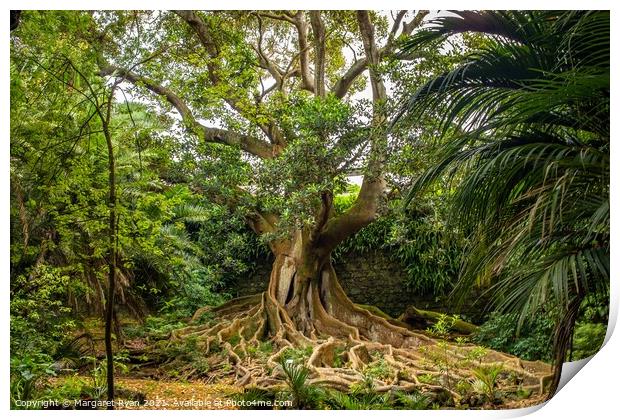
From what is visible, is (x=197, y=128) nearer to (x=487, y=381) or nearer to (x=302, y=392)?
(x=302, y=392)

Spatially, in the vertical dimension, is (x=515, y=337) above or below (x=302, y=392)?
above

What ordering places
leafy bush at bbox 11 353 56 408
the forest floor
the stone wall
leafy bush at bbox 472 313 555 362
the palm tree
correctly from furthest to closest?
the stone wall < leafy bush at bbox 472 313 555 362 < the forest floor < leafy bush at bbox 11 353 56 408 < the palm tree

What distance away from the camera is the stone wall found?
424cm

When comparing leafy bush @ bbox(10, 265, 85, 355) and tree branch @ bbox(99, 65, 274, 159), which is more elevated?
tree branch @ bbox(99, 65, 274, 159)

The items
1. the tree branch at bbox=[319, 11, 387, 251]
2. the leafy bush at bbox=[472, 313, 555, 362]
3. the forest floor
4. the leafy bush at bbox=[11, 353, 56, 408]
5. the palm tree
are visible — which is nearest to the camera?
the palm tree

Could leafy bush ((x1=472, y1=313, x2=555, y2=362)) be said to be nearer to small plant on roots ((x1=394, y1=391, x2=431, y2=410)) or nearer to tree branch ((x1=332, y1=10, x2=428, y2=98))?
small plant on roots ((x1=394, y1=391, x2=431, y2=410))

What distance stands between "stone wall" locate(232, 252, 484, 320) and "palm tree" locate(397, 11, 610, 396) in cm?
65

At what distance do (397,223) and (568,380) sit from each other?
5.06 feet

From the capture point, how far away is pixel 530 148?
130 inches

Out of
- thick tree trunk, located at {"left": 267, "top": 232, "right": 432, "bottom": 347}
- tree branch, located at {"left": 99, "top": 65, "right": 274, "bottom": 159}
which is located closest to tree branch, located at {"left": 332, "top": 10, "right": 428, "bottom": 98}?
tree branch, located at {"left": 99, "top": 65, "right": 274, "bottom": 159}

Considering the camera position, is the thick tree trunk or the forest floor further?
the thick tree trunk

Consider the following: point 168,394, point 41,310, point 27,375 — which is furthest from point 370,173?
point 27,375

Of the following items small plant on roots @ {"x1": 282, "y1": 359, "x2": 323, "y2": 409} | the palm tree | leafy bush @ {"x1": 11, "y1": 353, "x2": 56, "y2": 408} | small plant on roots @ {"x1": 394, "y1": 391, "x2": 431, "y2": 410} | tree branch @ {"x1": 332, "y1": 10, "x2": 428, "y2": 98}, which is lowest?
small plant on roots @ {"x1": 394, "y1": 391, "x2": 431, "y2": 410}

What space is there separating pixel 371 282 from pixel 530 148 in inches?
63.0
